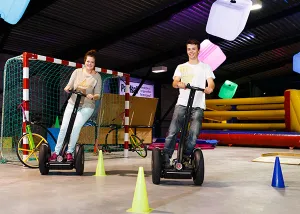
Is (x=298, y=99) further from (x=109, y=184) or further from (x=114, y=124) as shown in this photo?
(x=109, y=184)

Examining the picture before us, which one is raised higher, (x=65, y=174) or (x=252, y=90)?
(x=252, y=90)

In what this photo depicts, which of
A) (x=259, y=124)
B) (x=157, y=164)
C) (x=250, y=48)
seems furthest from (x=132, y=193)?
(x=250, y=48)

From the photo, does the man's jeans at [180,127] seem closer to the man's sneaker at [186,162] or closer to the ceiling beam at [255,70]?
the man's sneaker at [186,162]

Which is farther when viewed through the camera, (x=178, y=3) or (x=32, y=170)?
(x=178, y=3)

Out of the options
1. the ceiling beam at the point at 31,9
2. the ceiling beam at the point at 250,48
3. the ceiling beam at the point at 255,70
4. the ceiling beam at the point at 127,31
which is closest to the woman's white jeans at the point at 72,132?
the ceiling beam at the point at 31,9

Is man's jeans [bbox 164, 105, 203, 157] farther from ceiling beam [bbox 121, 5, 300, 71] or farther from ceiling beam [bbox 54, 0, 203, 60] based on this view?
ceiling beam [bbox 121, 5, 300, 71]

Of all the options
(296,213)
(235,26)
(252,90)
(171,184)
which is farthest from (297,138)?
(252,90)

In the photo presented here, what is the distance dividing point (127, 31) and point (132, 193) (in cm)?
767

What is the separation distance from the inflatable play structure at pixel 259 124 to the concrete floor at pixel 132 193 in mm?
5898

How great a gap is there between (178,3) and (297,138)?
196 inches

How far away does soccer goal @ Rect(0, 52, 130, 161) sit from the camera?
5512mm

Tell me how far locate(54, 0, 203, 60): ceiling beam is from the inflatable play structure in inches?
164

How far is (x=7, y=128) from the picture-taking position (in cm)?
797

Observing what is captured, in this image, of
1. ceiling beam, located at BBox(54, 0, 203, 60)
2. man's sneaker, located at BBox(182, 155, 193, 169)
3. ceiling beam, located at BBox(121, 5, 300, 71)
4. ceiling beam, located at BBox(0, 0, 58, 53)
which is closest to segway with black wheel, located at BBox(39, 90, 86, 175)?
man's sneaker, located at BBox(182, 155, 193, 169)
